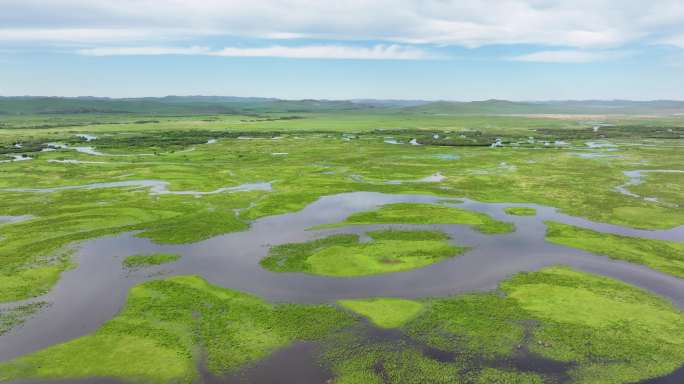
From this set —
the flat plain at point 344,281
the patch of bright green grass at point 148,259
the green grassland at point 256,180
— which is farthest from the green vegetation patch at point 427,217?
the patch of bright green grass at point 148,259

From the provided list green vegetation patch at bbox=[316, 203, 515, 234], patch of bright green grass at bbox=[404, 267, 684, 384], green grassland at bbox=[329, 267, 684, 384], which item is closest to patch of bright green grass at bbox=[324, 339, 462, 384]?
green grassland at bbox=[329, 267, 684, 384]

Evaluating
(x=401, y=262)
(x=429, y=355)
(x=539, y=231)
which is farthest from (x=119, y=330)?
(x=539, y=231)

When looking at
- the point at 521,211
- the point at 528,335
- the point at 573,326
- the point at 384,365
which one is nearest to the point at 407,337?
the point at 384,365

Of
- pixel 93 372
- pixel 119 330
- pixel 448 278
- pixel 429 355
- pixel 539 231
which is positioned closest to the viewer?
pixel 93 372

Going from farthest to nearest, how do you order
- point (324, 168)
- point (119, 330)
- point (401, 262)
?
point (324, 168)
point (401, 262)
point (119, 330)

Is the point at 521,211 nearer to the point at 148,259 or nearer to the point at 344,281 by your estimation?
the point at 344,281

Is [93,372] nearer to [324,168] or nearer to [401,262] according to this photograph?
[401,262]

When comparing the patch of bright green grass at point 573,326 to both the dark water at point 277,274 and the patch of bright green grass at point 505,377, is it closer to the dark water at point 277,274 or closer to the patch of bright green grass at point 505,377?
the patch of bright green grass at point 505,377

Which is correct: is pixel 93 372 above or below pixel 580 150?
below
